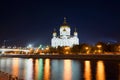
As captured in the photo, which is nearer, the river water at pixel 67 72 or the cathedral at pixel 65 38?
the river water at pixel 67 72

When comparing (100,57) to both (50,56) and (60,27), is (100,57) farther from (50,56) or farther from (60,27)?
(60,27)

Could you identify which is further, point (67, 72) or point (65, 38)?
point (65, 38)

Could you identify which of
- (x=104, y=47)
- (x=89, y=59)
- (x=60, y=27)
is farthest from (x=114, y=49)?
(x=60, y=27)

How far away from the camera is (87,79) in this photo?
116ft

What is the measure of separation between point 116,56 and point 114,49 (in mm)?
21321

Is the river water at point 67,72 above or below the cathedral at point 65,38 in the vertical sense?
below

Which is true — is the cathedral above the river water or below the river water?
above

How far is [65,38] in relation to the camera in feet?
477

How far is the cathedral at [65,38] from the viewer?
14379 centimetres

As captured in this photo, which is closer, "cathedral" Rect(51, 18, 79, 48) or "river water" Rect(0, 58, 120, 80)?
"river water" Rect(0, 58, 120, 80)

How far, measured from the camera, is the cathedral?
144 metres

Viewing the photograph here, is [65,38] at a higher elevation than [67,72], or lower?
higher

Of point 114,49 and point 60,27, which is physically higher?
point 60,27

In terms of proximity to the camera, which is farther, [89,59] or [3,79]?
[89,59]
